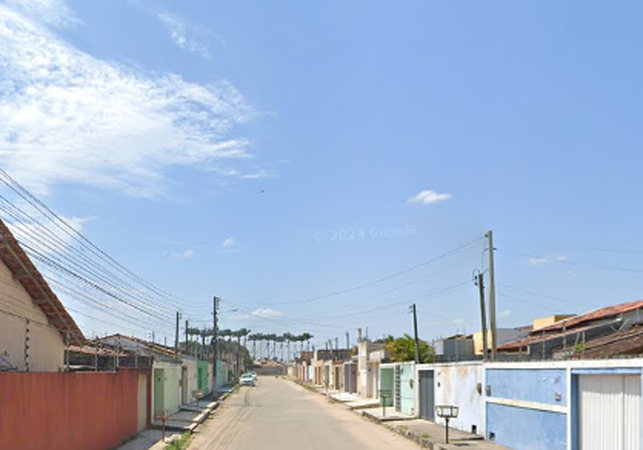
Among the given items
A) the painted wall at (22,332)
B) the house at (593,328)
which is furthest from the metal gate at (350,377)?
the painted wall at (22,332)

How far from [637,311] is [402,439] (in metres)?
10.0

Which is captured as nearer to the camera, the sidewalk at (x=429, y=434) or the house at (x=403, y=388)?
the sidewalk at (x=429, y=434)

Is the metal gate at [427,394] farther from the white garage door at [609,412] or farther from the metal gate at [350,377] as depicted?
the metal gate at [350,377]

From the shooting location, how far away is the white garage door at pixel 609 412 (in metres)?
14.5

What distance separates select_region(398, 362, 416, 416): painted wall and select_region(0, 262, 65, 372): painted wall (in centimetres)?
1657

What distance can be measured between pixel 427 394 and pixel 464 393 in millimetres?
6632

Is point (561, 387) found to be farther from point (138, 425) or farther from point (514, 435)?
point (138, 425)

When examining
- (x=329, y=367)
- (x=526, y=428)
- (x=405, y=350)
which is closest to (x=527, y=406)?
(x=526, y=428)

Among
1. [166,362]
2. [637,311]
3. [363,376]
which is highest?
[637,311]

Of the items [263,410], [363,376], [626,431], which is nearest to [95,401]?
[626,431]

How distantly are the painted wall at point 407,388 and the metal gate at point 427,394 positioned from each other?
1.34m

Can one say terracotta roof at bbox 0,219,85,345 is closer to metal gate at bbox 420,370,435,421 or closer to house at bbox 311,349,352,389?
metal gate at bbox 420,370,435,421

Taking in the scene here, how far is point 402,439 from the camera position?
2598 cm

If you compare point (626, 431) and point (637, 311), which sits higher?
point (637, 311)
